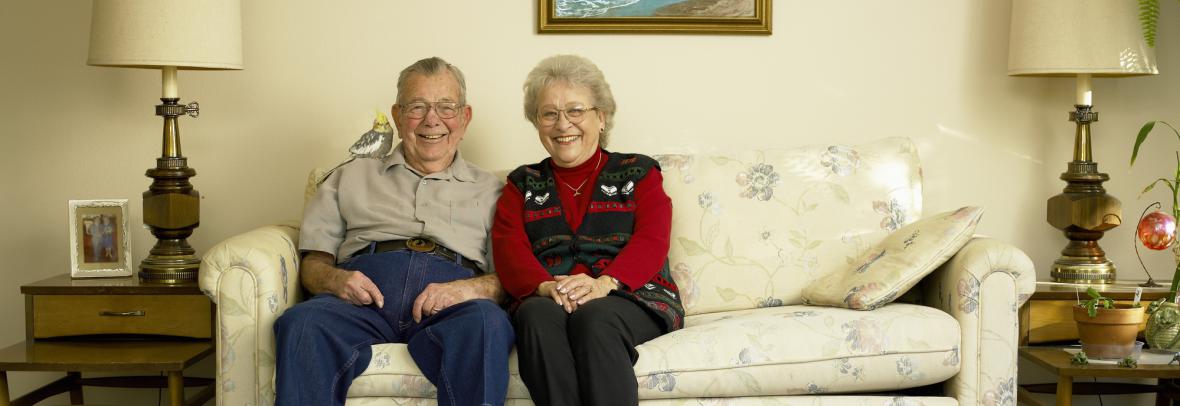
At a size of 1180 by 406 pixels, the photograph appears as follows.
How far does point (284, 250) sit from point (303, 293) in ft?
0.52

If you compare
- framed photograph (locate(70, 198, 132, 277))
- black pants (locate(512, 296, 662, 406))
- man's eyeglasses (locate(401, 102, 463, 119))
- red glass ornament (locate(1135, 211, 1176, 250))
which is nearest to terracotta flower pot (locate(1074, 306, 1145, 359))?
red glass ornament (locate(1135, 211, 1176, 250))

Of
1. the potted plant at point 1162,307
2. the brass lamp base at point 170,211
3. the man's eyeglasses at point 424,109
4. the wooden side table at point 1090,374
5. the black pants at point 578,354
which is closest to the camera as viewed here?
the black pants at point 578,354

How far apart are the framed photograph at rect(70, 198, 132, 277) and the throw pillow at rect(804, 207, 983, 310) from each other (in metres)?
1.95

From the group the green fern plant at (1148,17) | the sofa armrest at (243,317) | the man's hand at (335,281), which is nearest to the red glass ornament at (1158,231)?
the green fern plant at (1148,17)

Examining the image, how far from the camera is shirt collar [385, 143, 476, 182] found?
2.71 meters

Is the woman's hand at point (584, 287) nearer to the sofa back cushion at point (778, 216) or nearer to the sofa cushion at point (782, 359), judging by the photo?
the sofa cushion at point (782, 359)

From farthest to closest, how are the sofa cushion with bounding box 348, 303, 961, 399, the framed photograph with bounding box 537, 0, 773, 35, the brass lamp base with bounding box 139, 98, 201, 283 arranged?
the framed photograph with bounding box 537, 0, 773, 35
the brass lamp base with bounding box 139, 98, 201, 283
the sofa cushion with bounding box 348, 303, 961, 399

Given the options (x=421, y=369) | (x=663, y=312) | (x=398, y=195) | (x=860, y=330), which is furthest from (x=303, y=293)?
(x=860, y=330)

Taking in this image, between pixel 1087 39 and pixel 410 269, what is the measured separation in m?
1.93

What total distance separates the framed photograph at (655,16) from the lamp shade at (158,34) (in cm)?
95

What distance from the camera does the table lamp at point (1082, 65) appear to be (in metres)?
2.87

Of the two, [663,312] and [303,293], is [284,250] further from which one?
[663,312]

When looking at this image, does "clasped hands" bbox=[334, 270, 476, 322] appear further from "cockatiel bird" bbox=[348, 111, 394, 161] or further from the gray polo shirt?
"cockatiel bird" bbox=[348, 111, 394, 161]

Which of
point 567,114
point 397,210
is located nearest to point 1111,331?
point 567,114
